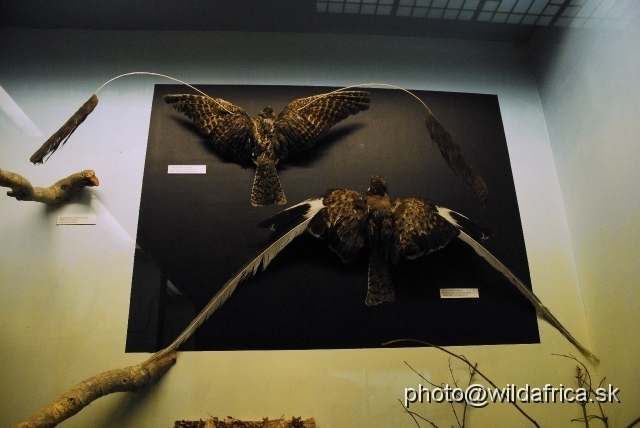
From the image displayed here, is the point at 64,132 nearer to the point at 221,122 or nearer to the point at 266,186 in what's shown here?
the point at 221,122

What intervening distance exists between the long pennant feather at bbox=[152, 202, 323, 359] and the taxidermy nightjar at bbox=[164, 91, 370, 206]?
183mm

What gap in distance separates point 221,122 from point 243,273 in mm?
720

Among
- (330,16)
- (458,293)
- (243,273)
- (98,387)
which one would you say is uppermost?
(330,16)

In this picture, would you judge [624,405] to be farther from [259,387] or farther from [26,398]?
[26,398]

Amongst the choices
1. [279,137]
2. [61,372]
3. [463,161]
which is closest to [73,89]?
[279,137]

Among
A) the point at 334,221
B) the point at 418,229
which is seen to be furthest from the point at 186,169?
the point at 418,229

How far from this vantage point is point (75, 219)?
6.54ft

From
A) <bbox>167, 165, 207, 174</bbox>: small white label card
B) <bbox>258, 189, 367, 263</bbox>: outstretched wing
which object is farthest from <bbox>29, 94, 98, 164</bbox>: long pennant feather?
<bbox>258, 189, 367, 263</bbox>: outstretched wing

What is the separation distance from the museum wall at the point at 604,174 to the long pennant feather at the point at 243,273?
47.1 inches

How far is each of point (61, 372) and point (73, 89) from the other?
1.34 m

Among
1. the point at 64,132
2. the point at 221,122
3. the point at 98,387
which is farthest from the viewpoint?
the point at 221,122

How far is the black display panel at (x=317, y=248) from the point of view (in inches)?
73.0

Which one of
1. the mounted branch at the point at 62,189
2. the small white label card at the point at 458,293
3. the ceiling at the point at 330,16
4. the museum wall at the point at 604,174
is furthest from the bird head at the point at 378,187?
the mounted branch at the point at 62,189

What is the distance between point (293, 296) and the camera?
1.90m
